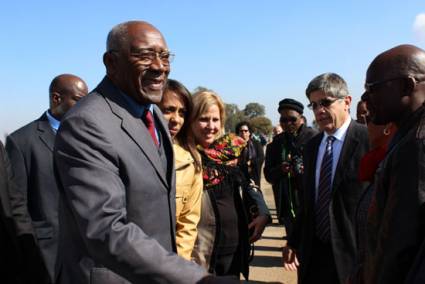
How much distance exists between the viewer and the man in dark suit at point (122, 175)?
1736 mm

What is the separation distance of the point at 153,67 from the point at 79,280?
1.01 m

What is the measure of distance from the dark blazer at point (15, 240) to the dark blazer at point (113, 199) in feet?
2.31

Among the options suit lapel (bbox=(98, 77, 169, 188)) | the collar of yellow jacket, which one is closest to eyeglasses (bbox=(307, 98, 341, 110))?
the collar of yellow jacket

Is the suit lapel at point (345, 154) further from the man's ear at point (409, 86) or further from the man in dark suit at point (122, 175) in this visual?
the man in dark suit at point (122, 175)

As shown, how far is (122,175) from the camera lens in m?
1.94

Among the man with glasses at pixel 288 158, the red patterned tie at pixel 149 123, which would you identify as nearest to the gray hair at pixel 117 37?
the red patterned tie at pixel 149 123

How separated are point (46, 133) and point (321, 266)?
2.48 metres

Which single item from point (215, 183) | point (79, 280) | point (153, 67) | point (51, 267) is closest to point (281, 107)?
point (215, 183)

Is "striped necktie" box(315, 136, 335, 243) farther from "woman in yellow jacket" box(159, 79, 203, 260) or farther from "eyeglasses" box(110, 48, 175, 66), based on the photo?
"eyeglasses" box(110, 48, 175, 66)

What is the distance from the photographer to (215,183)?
11.3 ft

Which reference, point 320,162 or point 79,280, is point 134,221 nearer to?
point 79,280

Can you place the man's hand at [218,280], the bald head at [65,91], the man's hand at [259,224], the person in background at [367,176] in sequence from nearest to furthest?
the man's hand at [218,280] → the person in background at [367,176] → the man's hand at [259,224] → the bald head at [65,91]

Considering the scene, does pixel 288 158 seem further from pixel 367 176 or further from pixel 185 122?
pixel 367 176

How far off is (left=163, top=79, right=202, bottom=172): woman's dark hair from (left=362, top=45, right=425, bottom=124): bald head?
128 centimetres
